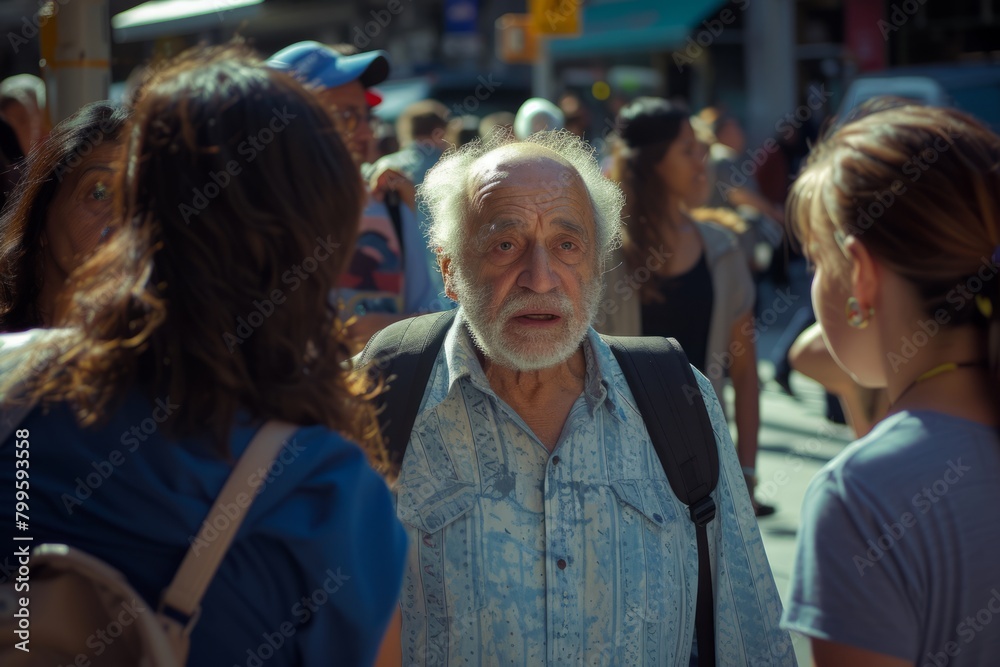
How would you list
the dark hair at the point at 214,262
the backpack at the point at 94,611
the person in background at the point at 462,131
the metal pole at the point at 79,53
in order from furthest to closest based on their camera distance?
the person in background at the point at 462,131 < the metal pole at the point at 79,53 < the dark hair at the point at 214,262 < the backpack at the point at 94,611

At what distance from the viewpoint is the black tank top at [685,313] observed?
13.7ft

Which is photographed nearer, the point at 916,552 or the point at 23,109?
the point at 916,552

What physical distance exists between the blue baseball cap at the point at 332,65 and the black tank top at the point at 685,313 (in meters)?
1.36

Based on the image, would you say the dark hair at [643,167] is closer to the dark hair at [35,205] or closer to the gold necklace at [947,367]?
the dark hair at [35,205]

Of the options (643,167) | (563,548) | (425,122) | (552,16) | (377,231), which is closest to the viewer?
(563,548)

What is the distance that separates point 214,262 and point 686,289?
300cm

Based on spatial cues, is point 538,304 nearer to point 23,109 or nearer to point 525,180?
point 525,180

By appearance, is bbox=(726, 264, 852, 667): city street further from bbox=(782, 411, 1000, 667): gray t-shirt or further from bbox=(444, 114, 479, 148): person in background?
bbox=(444, 114, 479, 148): person in background

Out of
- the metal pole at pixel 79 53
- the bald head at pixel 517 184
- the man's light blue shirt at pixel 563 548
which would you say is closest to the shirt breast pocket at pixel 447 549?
the man's light blue shirt at pixel 563 548

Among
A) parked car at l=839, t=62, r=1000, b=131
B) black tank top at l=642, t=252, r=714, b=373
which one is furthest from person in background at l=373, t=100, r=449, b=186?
parked car at l=839, t=62, r=1000, b=131

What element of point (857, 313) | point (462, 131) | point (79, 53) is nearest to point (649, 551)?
point (857, 313)

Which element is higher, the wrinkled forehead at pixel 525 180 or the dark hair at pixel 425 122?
the wrinkled forehead at pixel 525 180

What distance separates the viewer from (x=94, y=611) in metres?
1.29

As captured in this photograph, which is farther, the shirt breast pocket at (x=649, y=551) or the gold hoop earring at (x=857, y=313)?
the shirt breast pocket at (x=649, y=551)
